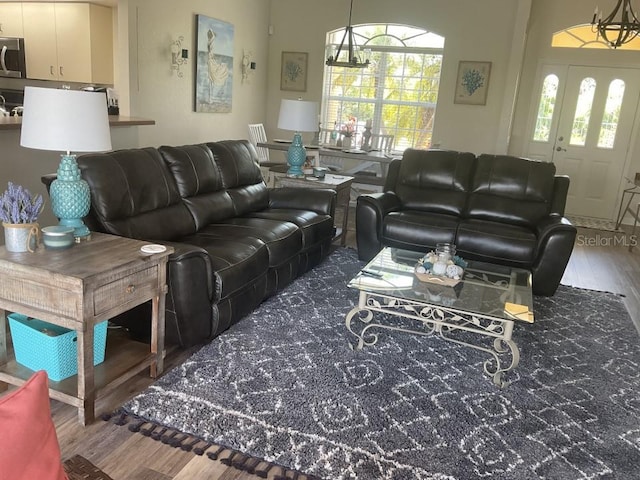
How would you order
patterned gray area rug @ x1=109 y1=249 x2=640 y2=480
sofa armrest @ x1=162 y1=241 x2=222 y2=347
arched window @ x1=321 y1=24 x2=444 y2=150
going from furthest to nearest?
arched window @ x1=321 y1=24 x2=444 y2=150 < sofa armrest @ x1=162 y1=241 x2=222 y2=347 < patterned gray area rug @ x1=109 y1=249 x2=640 y2=480

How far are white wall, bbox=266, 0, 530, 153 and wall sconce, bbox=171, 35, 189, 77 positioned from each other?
2124 mm

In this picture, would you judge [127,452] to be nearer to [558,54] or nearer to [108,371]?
[108,371]

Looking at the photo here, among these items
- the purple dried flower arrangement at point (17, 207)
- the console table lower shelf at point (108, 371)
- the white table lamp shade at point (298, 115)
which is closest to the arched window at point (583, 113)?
the white table lamp shade at point (298, 115)

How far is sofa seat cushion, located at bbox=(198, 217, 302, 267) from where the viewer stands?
3.41 meters

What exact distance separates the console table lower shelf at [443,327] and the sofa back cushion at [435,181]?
4.73ft

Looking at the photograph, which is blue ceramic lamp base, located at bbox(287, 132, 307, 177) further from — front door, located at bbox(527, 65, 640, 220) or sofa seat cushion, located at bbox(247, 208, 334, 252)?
front door, located at bbox(527, 65, 640, 220)

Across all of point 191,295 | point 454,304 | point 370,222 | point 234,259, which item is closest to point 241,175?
point 370,222

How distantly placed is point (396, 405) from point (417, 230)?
205 centimetres

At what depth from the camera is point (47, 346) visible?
217 cm

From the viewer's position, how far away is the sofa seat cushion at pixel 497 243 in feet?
13.2

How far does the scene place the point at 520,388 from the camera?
8.84 feet

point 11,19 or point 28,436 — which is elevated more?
point 11,19

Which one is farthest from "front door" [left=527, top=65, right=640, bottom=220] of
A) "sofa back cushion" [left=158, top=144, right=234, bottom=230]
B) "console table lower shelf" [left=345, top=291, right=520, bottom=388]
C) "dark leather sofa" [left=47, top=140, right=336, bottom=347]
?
"sofa back cushion" [left=158, top=144, right=234, bottom=230]

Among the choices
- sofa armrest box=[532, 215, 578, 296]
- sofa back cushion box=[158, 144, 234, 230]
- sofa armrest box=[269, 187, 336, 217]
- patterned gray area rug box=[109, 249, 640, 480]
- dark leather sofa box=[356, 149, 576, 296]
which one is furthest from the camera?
sofa armrest box=[269, 187, 336, 217]
